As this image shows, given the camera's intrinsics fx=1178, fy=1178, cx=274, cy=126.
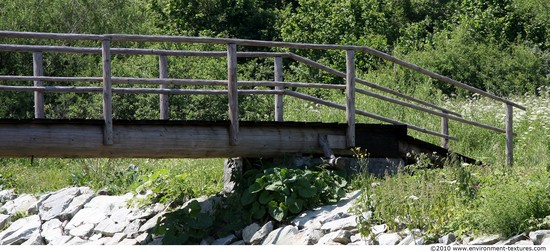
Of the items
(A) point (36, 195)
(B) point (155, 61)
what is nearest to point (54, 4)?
(B) point (155, 61)

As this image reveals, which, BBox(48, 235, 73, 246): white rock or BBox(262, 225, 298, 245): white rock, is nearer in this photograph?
BBox(262, 225, 298, 245): white rock

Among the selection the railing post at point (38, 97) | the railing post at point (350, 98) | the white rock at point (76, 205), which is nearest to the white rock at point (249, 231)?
the railing post at point (350, 98)

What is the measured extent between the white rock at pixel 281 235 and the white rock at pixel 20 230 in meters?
5.24

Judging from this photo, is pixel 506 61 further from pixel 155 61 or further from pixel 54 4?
pixel 54 4

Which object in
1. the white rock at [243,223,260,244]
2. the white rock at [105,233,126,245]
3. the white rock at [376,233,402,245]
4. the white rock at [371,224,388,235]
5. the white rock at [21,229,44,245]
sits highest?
the white rock at [371,224,388,235]

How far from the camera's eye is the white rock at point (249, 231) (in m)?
13.9

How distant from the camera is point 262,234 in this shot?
13703 mm

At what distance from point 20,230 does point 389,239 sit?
7.55 m

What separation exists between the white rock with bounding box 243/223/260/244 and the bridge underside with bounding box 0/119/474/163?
3.83 ft

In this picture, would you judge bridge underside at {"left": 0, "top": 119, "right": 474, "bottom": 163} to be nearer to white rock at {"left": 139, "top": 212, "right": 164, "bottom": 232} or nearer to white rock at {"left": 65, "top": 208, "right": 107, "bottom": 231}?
white rock at {"left": 139, "top": 212, "right": 164, "bottom": 232}

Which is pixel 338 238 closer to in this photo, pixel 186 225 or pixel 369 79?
pixel 186 225

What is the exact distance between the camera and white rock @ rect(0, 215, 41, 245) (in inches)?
682

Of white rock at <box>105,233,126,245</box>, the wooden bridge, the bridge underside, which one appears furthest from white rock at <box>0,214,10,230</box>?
the bridge underside

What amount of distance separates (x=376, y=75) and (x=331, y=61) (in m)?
3.13
